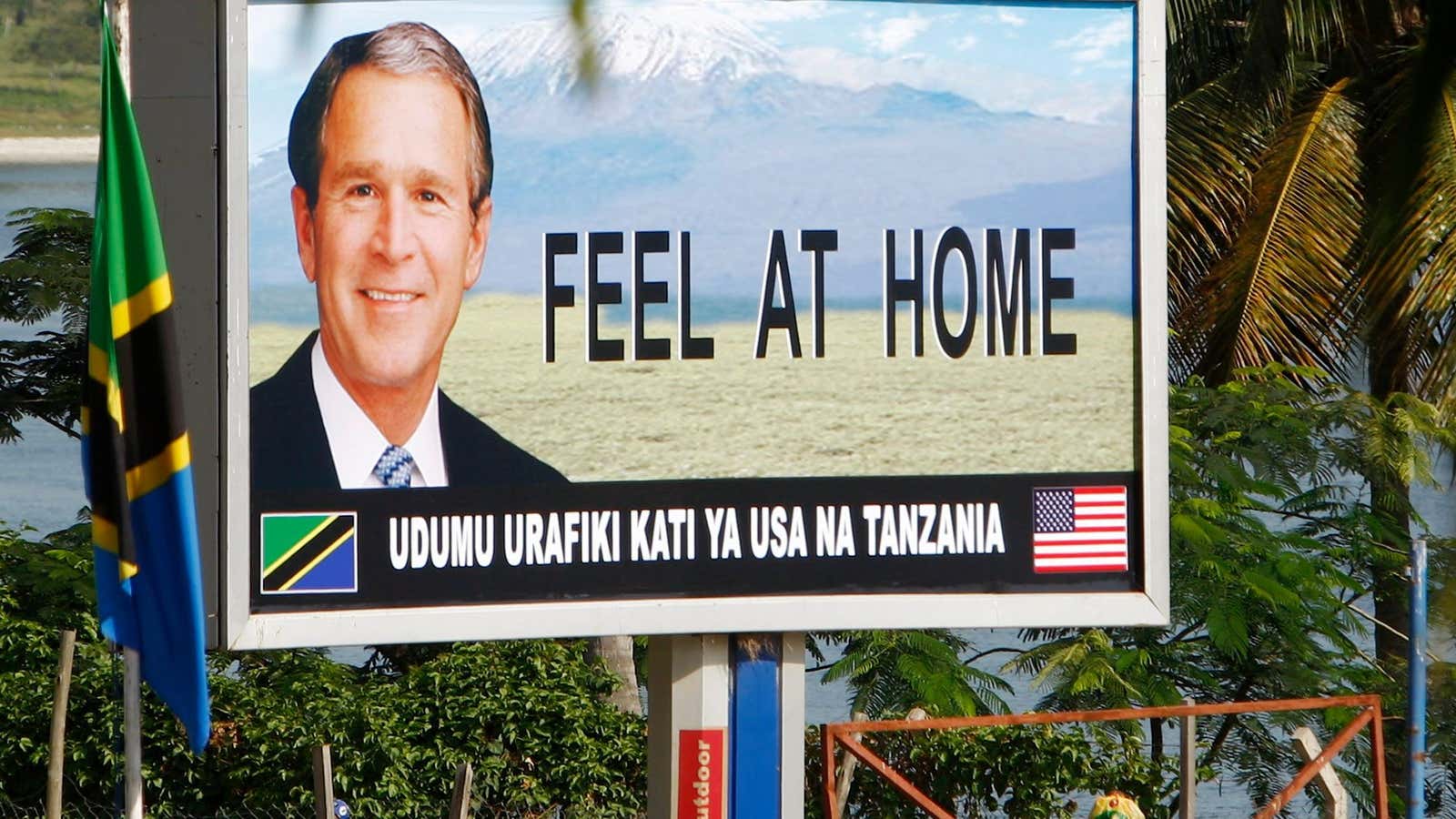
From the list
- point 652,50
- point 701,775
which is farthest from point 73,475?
point 652,50

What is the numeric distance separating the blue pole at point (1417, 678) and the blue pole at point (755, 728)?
217 centimetres

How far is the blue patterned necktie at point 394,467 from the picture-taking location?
627cm

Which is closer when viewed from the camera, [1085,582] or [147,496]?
[147,496]

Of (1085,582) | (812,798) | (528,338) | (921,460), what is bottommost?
(812,798)

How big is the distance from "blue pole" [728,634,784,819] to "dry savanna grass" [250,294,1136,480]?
26.2 inches

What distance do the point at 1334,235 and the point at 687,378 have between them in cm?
630

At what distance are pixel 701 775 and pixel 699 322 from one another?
1610mm

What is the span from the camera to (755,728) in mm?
6586

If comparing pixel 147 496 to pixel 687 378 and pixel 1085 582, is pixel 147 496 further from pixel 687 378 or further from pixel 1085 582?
pixel 1085 582

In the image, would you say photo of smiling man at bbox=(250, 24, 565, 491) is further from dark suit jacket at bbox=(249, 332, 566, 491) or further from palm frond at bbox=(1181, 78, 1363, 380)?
palm frond at bbox=(1181, 78, 1363, 380)

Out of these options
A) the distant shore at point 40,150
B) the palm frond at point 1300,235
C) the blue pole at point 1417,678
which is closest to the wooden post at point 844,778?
the blue pole at point 1417,678

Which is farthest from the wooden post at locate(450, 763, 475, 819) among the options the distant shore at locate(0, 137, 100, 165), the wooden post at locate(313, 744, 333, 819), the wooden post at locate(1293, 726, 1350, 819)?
the distant shore at locate(0, 137, 100, 165)

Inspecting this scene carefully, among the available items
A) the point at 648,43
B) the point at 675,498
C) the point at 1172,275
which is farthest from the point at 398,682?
the point at 1172,275

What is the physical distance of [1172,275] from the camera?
12.8 metres
